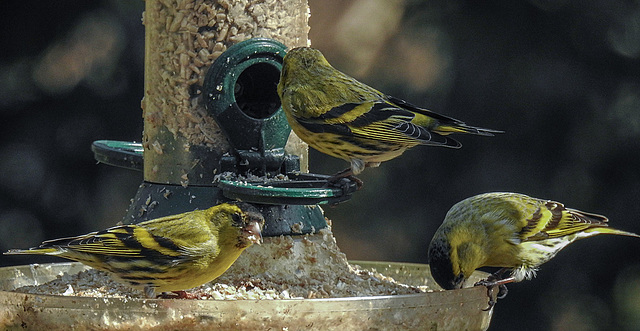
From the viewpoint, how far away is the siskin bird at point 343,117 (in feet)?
17.0

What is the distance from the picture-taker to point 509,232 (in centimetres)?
601

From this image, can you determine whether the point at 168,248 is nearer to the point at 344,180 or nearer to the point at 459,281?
the point at 344,180

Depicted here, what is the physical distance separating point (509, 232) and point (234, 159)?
1.65 m

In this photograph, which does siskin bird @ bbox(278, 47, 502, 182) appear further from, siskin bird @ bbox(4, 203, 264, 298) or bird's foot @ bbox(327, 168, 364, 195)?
siskin bird @ bbox(4, 203, 264, 298)

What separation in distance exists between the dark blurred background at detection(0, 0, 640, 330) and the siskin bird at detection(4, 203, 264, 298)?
294 centimetres

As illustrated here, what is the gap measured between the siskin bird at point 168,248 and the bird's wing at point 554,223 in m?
1.87

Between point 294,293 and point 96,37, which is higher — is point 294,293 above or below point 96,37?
below

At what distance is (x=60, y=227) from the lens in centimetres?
770

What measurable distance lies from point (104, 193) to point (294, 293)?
3.29 metres

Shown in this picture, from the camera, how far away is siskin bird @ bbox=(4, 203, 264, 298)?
4609 mm

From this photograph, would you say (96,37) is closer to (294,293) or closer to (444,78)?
(444,78)

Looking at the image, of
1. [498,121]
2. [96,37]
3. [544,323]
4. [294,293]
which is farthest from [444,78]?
[294,293]

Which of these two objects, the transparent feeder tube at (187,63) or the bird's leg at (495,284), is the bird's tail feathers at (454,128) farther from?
the transparent feeder tube at (187,63)

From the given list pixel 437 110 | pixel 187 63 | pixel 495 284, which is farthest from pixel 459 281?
pixel 437 110
